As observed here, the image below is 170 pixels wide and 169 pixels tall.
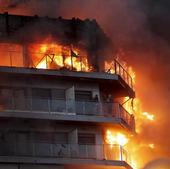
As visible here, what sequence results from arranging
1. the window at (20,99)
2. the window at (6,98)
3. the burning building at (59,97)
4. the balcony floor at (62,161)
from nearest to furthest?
1. the balcony floor at (62,161)
2. the burning building at (59,97)
3. the window at (6,98)
4. the window at (20,99)

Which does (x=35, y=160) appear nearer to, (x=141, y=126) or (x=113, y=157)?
(x=113, y=157)

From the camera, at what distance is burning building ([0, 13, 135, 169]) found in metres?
66.8

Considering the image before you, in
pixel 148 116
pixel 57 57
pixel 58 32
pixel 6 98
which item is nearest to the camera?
pixel 6 98

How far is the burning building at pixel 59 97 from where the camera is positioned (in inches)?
2628

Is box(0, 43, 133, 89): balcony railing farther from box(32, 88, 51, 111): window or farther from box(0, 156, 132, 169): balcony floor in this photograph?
box(0, 156, 132, 169): balcony floor

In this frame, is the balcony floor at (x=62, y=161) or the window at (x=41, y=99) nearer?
the balcony floor at (x=62, y=161)

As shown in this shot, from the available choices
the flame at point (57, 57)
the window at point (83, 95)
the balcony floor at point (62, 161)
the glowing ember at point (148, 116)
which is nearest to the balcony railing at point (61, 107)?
the window at point (83, 95)

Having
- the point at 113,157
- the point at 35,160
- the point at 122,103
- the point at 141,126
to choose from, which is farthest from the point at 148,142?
the point at 35,160

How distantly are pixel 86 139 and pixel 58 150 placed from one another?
2.93 meters

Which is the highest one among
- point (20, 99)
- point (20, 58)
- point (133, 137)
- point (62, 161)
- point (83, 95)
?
point (20, 58)

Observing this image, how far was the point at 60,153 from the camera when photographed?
6675cm

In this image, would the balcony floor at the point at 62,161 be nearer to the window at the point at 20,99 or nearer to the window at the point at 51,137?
the window at the point at 51,137

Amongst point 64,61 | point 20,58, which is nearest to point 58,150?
point 64,61

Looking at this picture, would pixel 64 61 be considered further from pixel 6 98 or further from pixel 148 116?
pixel 148 116
